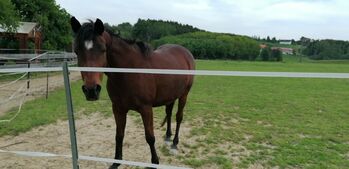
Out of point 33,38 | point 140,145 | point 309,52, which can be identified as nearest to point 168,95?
point 140,145

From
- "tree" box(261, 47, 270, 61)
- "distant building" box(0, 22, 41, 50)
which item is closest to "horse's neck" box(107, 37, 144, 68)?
"distant building" box(0, 22, 41, 50)

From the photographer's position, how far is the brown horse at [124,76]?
9.78 ft

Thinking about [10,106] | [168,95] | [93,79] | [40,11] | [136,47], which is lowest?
[10,106]

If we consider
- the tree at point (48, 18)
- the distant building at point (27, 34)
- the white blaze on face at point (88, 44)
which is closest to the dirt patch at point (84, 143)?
the white blaze on face at point (88, 44)

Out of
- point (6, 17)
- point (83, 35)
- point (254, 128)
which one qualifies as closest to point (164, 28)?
point (6, 17)

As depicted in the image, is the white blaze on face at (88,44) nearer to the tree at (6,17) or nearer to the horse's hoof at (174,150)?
the horse's hoof at (174,150)

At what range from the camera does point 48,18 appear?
23391mm

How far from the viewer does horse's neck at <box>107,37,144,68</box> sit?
11.8 ft

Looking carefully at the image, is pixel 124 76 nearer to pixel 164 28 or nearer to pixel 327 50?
pixel 164 28

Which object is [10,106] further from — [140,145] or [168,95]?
[168,95]

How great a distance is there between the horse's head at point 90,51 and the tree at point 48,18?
20930 mm

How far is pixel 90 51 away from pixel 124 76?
0.67 m

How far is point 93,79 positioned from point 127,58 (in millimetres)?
895

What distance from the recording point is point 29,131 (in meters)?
5.95
